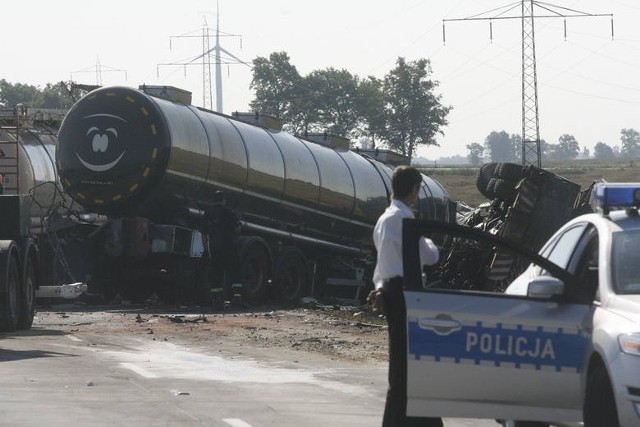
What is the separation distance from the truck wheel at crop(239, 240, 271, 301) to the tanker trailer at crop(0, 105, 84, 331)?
2.92 metres

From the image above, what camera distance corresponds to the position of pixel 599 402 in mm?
7199

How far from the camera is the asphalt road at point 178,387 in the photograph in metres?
9.75

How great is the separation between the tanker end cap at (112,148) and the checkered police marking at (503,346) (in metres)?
16.3

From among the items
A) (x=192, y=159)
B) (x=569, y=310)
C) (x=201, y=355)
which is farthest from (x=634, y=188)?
(x=192, y=159)

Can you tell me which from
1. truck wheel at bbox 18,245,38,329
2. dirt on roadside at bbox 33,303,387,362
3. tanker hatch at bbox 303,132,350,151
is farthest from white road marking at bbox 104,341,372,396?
tanker hatch at bbox 303,132,350,151

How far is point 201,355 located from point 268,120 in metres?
14.1

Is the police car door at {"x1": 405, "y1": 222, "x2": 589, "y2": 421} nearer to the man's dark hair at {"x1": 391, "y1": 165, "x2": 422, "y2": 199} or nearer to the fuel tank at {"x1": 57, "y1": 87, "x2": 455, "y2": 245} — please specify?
the man's dark hair at {"x1": 391, "y1": 165, "x2": 422, "y2": 199}

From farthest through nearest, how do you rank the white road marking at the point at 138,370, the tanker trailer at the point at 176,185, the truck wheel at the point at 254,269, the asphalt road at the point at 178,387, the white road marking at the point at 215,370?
1. the truck wheel at the point at 254,269
2. the tanker trailer at the point at 176,185
3. the white road marking at the point at 138,370
4. the white road marking at the point at 215,370
5. the asphalt road at the point at 178,387

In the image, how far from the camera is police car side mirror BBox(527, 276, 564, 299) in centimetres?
772

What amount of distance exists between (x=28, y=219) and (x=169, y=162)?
5.05 metres

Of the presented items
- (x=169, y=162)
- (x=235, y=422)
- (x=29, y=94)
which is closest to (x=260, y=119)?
(x=169, y=162)

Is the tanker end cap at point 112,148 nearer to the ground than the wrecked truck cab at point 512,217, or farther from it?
farther from it

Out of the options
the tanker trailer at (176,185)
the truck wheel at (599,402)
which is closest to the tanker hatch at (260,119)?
the tanker trailer at (176,185)

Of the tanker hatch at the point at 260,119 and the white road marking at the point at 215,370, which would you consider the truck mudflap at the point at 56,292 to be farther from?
the tanker hatch at the point at 260,119
